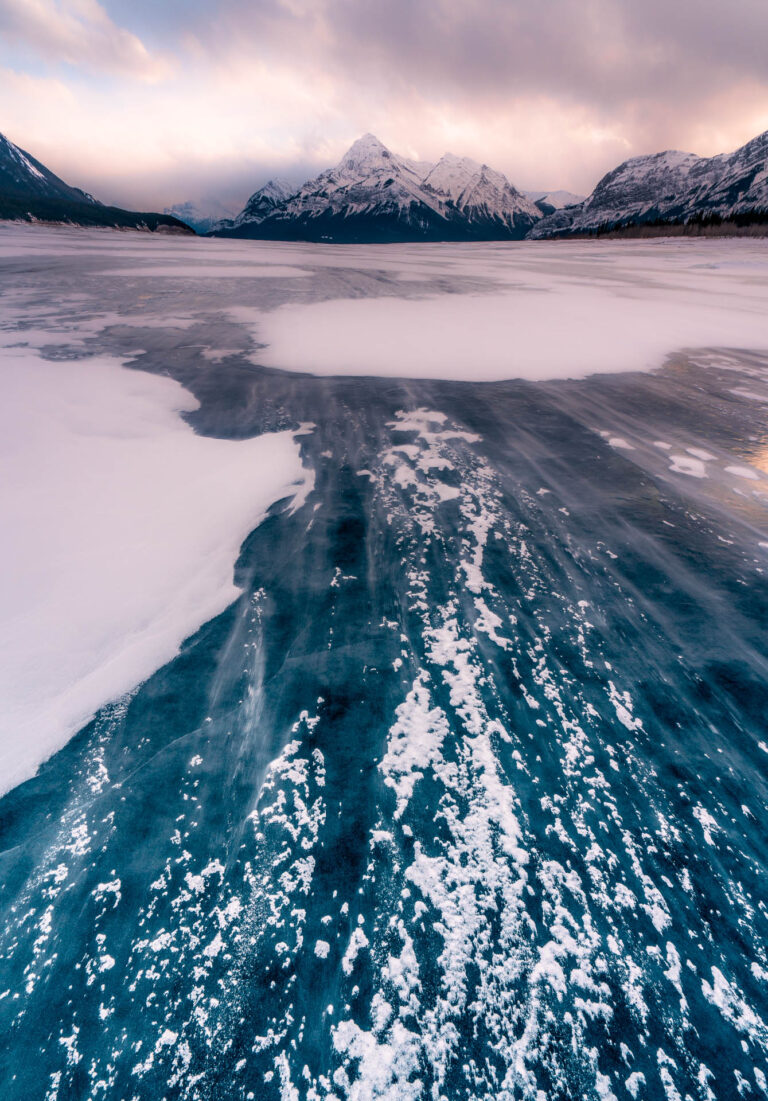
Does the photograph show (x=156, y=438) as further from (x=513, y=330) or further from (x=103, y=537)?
(x=513, y=330)

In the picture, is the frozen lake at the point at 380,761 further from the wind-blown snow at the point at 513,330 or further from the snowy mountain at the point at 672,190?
the snowy mountain at the point at 672,190

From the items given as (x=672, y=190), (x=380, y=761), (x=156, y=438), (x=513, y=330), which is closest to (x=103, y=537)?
(x=156, y=438)

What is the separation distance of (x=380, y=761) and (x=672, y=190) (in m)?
223

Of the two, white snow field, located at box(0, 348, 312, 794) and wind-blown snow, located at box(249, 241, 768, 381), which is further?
wind-blown snow, located at box(249, 241, 768, 381)

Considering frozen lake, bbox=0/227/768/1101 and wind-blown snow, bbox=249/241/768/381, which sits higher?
frozen lake, bbox=0/227/768/1101

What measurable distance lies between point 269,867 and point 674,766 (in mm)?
1450

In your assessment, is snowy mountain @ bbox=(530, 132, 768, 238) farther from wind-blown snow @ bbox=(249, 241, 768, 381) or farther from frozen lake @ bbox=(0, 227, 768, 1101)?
frozen lake @ bbox=(0, 227, 768, 1101)

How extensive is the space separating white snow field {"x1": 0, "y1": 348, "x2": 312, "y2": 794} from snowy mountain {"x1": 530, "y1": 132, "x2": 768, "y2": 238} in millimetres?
133146

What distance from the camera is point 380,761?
5.88 feet

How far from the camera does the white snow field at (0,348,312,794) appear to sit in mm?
2035

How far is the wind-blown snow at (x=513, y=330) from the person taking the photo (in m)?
6.13

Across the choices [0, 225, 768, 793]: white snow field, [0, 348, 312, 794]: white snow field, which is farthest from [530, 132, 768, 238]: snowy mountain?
[0, 348, 312, 794]: white snow field

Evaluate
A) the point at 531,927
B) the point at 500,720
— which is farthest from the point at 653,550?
the point at 531,927

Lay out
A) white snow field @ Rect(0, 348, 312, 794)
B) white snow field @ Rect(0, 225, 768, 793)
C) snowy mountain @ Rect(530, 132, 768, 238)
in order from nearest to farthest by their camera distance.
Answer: white snow field @ Rect(0, 348, 312, 794), white snow field @ Rect(0, 225, 768, 793), snowy mountain @ Rect(530, 132, 768, 238)
